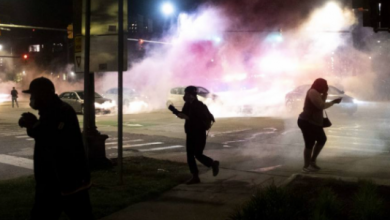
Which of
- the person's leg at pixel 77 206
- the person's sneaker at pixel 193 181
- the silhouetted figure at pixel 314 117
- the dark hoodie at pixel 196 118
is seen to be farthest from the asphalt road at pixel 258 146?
the person's leg at pixel 77 206

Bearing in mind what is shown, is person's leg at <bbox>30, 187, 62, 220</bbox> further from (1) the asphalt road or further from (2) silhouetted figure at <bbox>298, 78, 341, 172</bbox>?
(2) silhouetted figure at <bbox>298, 78, 341, 172</bbox>

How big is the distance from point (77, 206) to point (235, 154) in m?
7.09

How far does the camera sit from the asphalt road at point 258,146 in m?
8.67

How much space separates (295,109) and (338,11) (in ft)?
39.5

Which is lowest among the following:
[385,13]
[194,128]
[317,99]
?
[194,128]

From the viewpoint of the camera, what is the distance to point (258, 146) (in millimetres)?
11797

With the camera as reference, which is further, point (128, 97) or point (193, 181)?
point (128, 97)

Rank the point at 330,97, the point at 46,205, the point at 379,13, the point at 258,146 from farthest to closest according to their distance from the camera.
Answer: the point at 330,97 < the point at 258,146 < the point at 379,13 < the point at 46,205

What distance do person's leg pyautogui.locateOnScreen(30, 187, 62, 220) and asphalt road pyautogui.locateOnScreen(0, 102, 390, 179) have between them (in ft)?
16.4

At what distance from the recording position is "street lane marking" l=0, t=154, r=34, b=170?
9.38 m

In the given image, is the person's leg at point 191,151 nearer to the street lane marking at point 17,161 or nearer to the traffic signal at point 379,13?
the traffic signal at point 379,13

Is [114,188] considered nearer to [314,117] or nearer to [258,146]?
[314,117]

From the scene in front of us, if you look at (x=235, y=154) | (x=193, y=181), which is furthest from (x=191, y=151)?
(x=235, y=154)

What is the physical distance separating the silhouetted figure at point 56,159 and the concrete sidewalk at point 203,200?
184 centimetres
